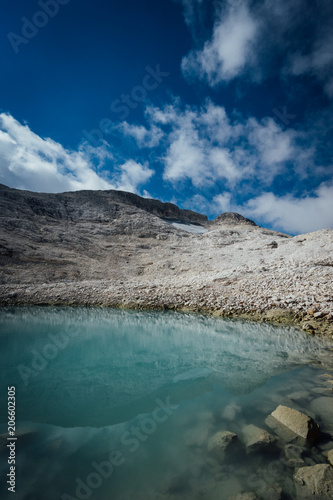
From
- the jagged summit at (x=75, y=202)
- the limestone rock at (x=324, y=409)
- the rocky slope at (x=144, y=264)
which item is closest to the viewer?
the limestone rock at (x=324, y=409)

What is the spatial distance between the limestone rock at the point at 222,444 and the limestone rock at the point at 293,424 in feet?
2.68

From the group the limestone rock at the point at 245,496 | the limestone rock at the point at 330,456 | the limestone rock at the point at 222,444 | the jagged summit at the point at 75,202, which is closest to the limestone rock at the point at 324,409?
the limestone rock at the point at 330,456

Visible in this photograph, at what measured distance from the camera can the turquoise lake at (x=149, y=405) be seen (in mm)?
2699

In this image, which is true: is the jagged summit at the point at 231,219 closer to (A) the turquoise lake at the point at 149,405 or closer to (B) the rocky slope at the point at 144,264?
(B) the rocky slope at the point at 144,264

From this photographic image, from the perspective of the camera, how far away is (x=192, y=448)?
3240mm

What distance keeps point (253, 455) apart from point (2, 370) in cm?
651

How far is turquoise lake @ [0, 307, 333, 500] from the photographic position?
270 cm

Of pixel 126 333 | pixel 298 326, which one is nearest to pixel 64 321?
pixel 126 333

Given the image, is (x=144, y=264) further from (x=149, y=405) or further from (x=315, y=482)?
(x=315, y=482)

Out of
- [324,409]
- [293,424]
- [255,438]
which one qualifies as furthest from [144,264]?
[255,438]

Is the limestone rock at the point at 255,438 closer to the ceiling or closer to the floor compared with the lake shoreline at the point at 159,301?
closer to the floor

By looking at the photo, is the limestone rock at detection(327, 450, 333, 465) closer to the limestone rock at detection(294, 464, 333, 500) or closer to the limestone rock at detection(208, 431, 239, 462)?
the limestone rock at detection(294, 464, 333, 500)

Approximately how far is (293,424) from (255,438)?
760 mm

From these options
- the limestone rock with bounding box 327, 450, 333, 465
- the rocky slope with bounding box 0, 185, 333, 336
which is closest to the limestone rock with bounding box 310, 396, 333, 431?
the limestone rock with bounding box 327, 450, 333, 465
